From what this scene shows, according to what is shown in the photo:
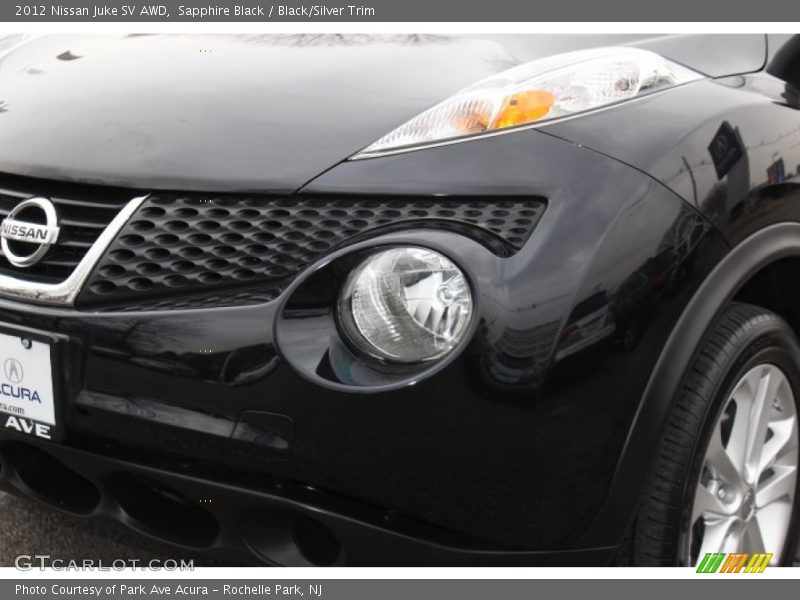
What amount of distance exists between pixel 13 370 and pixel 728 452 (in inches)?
59.0

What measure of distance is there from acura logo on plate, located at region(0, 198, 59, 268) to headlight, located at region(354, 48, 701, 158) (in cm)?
65

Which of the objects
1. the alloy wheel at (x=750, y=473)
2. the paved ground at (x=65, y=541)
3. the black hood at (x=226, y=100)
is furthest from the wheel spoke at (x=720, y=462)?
the black hood at (x=226, y=100)

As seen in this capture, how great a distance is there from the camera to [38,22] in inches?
111

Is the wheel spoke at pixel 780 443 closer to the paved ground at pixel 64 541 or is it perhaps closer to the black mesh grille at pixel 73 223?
the paved ground at pixel 64 541

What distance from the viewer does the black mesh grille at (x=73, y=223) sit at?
6.40 ft

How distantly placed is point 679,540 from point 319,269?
88cm

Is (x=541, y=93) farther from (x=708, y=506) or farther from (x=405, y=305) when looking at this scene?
(x=708, y=506)

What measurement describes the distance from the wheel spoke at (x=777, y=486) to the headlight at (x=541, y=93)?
0.95 m

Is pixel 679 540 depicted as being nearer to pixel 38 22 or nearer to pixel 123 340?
pixel 123 340

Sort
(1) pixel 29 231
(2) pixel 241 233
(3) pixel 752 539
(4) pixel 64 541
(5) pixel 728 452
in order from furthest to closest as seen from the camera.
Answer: (4) pixel 64 541 < (3) pixel 752 539 < (5) pixel 728 452 < (1) pixel 29 231 < (2) pixel 241 233

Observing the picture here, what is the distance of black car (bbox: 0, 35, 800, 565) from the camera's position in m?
1.68

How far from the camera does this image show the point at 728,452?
6.84ft

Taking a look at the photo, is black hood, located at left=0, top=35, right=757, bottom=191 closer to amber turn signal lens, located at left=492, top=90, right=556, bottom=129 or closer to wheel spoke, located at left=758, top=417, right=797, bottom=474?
amber turn signal lens, located at left=492, top=90, right=556, bottom=129

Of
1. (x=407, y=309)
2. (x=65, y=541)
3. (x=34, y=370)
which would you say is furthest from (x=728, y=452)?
(x=65, y=541)
